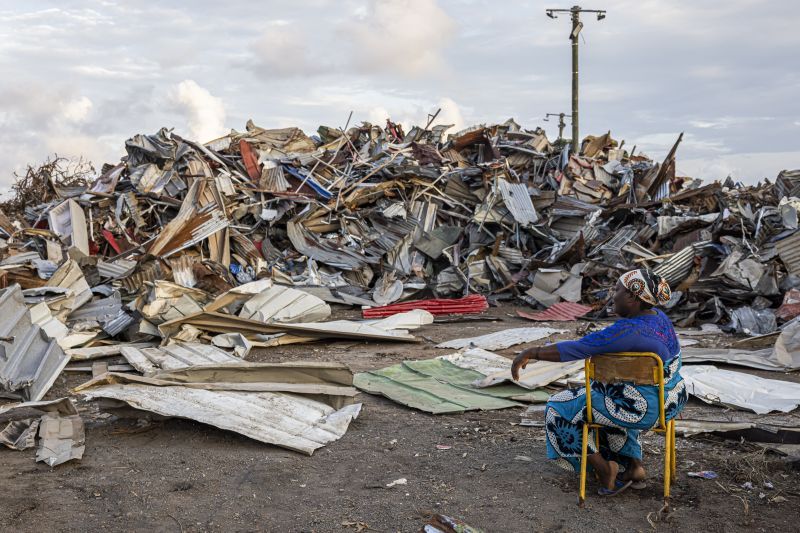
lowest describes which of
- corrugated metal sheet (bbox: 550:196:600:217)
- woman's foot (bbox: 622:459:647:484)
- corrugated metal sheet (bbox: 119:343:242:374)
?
corrugated metal sheet (bbox: 119:343:242:374)

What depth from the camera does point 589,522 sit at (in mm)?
3832

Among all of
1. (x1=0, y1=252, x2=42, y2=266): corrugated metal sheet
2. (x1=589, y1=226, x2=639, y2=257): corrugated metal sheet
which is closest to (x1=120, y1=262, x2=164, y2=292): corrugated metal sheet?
(x1=0, y1=252, x2=42, y2=266): corrugated metal sheet

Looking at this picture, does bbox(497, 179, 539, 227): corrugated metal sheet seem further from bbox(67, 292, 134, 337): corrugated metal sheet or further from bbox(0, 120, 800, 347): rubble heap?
bbox(67, 292, 134, 337): corrugated metal sheet

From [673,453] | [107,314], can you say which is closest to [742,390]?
[673,453]

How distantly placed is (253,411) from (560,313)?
662 centimetres

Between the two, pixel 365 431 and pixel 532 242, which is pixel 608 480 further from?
pixel 532 242

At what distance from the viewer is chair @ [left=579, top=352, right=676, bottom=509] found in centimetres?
375

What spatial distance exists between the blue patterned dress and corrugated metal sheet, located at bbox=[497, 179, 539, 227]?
31.5 ft

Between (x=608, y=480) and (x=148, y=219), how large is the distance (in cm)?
1098

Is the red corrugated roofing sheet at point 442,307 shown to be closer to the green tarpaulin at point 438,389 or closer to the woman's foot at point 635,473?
the green tarpaulin at point 438,389

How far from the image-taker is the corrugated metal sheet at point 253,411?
506cm

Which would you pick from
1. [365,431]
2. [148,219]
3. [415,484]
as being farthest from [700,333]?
[148,219]

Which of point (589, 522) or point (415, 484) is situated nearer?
point (589, 522)

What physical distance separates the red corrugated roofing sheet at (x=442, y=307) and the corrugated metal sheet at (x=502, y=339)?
1782mm
